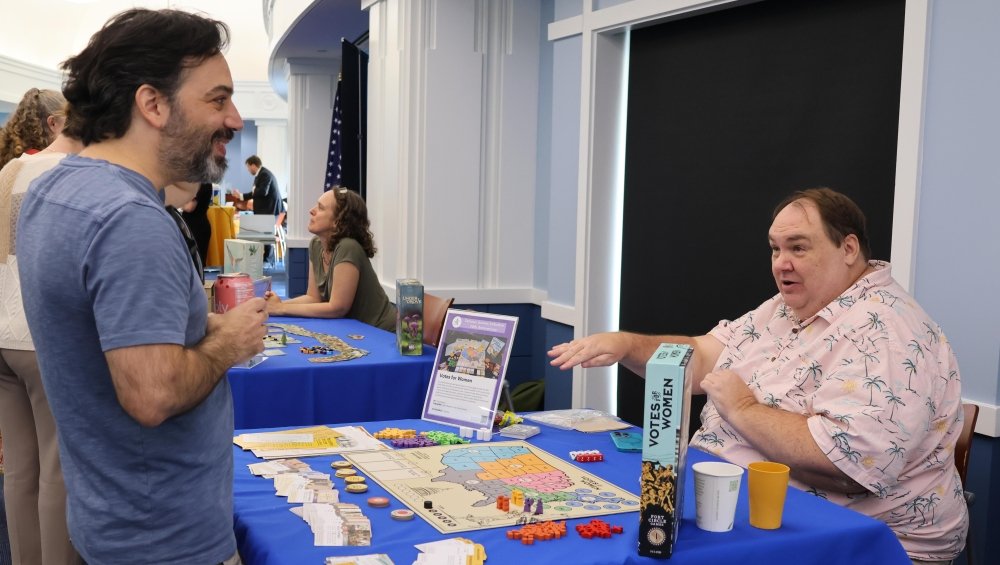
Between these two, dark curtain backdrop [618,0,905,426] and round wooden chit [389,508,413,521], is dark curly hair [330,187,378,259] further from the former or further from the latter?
round wooden chit [389,508,413,521]

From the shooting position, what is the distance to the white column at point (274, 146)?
1814 centimetres

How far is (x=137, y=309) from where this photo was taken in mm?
1126

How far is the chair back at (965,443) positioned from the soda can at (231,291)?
1605 mm

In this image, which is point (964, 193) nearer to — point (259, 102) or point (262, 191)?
point (262, 191)

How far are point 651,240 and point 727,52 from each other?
2.83ft

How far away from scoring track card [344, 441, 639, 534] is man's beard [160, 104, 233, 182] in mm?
650

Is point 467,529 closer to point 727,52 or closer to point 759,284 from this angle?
point 759,284

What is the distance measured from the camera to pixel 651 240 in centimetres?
397

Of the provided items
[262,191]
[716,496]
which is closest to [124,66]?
[716,496]

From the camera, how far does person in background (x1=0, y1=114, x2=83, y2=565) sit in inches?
82.4

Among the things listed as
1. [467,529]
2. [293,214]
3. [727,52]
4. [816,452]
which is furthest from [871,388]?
[293,214]

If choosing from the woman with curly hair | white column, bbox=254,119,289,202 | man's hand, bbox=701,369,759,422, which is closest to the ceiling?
the woman with curly hair

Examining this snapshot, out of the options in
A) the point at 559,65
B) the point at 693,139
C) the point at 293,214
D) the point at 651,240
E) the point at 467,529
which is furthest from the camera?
the point at 293,214

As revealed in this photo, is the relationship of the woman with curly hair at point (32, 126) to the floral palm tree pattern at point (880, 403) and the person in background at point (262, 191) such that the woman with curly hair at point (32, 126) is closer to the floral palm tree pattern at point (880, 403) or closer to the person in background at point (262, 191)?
the floral palm tree pattern at point (880, 403)
